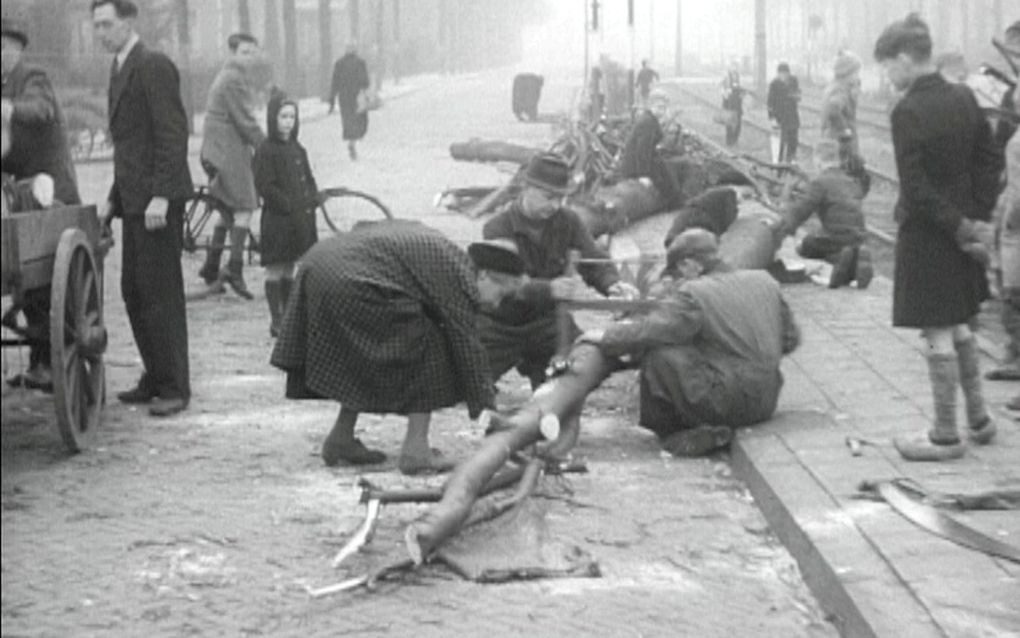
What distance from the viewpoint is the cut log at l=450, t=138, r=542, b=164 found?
26.7 meters

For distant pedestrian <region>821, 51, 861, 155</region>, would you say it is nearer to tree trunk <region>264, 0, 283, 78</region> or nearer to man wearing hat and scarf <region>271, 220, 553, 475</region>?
man wearing hat and scarf <region>271, 220, 553, 475</region>

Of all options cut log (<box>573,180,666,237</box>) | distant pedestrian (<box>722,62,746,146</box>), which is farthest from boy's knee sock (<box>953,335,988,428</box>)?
distant pedestrian (<box>722,62,746,146</box>)

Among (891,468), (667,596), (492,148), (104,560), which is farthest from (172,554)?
(492,148)

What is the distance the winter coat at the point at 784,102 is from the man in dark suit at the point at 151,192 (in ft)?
75.7

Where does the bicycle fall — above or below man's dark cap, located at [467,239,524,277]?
below

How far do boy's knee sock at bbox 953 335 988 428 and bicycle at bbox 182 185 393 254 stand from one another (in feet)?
8.72

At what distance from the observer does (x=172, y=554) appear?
6.71 meters

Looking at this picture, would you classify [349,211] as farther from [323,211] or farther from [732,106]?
[732,106]

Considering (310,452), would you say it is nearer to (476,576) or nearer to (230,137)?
(476,576)

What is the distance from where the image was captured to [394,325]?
776cm

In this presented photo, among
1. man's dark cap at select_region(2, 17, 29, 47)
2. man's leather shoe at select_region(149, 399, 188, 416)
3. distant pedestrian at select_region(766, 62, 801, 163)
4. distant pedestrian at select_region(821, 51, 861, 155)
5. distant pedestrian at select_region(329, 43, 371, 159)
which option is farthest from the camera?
distant pedestrian at select_region(766, 62, 801, 163)

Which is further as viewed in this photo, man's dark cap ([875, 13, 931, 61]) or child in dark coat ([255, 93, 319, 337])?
child in dark coat ([255, 93, 319, 337])

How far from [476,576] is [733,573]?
37.1 inches

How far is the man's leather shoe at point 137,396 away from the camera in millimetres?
9766
